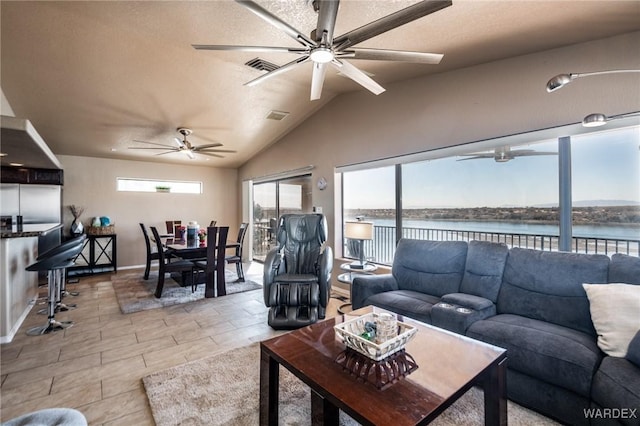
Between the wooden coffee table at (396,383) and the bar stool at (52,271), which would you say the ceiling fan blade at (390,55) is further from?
the bar stool at (52,271)

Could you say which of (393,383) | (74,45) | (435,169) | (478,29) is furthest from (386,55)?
(74,45)

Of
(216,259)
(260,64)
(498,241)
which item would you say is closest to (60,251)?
(216,259)

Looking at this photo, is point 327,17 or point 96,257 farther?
point 96,257

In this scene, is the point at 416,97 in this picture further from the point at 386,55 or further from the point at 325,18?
the point at 325,18

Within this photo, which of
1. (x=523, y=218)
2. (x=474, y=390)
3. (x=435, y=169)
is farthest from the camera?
(x=435, y=169)

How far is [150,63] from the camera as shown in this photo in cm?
321

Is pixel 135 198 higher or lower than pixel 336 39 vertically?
lower

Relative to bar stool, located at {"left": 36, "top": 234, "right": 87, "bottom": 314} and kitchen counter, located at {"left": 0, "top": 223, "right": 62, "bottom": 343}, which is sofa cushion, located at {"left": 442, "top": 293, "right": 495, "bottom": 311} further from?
kitchen counter, located at {"left": 0, "top": 223, "right": 62, "bottom": 343}

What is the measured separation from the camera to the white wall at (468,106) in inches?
87.8

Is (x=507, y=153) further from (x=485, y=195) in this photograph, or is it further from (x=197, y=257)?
(x=197, y=257)

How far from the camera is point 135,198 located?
6258 millimetres

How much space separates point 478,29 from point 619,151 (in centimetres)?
174

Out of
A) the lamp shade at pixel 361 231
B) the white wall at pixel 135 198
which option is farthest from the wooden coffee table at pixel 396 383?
the white wall at pixel 135 198

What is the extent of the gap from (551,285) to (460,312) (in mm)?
746
